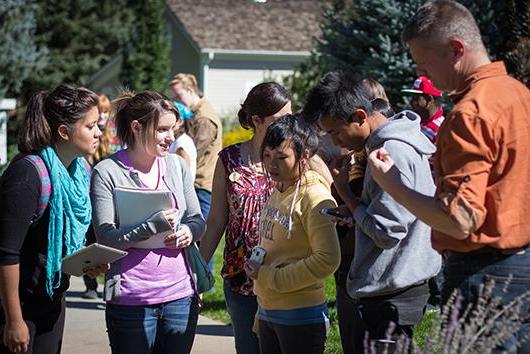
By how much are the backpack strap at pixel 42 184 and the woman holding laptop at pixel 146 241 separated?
40 centimetres

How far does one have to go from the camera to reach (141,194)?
14.7ft

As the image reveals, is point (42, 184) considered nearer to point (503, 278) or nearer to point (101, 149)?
point (503, 278)

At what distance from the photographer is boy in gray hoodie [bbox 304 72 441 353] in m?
3.85

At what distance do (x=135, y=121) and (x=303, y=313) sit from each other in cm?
129

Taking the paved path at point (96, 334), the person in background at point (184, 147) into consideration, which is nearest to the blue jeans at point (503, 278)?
the paved path at point (96, 334)

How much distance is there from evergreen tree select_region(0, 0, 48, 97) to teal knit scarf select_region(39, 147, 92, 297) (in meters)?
23.8

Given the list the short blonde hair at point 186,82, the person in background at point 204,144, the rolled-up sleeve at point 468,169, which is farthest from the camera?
the short blonde hair at point 186,82

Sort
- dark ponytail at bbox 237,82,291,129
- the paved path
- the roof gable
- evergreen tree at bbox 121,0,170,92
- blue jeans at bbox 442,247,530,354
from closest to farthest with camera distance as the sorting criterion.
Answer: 1. blue jeans at bbox 442,247,530,354
2. dark ponytail at bbox 237,82,291,129
3. the paved path
4. the roof gable
5. evergreen tree at bbox 121,0,170,92

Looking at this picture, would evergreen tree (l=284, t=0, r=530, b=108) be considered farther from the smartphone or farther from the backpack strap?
the backpack strap

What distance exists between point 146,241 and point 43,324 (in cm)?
63

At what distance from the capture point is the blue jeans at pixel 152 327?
449cm

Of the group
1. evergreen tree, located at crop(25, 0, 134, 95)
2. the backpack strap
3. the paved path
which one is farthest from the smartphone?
evergreen tree, located at crop(25, 0, 134, 95)

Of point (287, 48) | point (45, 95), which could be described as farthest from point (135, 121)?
point (287, 48)

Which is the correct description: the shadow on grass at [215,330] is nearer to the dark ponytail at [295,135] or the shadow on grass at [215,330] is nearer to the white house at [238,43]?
the dark ponytail at [295,135]
